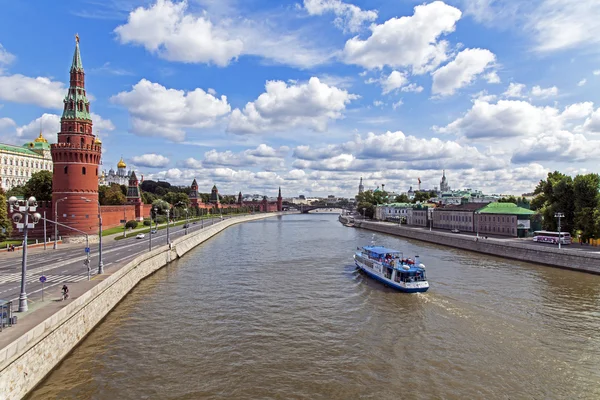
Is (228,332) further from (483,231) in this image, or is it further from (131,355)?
(483,231)

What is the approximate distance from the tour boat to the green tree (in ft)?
94.7

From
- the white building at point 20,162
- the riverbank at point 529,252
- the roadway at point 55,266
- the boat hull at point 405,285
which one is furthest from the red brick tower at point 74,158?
the white building at point 20,162

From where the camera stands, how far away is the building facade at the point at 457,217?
87.4 m

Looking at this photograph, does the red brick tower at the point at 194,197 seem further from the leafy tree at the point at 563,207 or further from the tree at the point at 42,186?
the leafy tree at the point at 563,207

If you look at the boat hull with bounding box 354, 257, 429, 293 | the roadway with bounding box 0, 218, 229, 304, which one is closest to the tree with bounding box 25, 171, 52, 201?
the roadway with bounding box 0, 218, 229, 304

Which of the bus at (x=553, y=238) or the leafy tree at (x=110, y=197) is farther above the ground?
the leafy tree at (x=110, y=197)

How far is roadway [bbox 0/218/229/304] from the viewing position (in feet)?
92.4

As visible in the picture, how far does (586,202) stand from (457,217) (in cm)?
3568

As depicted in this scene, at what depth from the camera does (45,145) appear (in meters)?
145

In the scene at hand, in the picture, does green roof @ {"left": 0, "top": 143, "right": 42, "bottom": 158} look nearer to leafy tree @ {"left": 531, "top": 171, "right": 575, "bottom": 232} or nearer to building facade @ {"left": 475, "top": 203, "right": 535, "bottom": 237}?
building facade @ {"left": 475, "top": 203, "right": 535, "bottom": 237}

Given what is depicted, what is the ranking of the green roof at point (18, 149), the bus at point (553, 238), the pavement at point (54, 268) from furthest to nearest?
the green roof at point (18, 149) → the bus at point (553, 238) → the pavement at point (54, 268)

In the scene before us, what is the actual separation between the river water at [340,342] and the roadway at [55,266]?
4742 mm

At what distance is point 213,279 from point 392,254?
70.4 ft

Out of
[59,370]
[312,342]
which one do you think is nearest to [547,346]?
[312,342]
